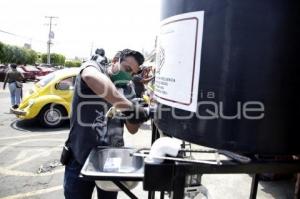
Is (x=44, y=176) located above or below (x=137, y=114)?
below

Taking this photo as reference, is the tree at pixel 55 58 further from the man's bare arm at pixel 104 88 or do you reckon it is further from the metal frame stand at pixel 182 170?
the metal frame stand at pixel 182 170

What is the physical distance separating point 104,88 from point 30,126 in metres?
7.36

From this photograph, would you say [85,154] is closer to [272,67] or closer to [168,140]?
[168,140]

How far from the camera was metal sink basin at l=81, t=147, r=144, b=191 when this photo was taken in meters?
1.34

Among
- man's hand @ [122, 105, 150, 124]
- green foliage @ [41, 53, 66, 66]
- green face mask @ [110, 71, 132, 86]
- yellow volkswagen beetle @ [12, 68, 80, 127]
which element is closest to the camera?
man's hand @ [122, 105, 150, 124]

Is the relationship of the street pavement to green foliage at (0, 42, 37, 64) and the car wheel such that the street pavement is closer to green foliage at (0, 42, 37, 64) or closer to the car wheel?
the car wheel

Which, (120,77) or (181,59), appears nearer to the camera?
(181,59)

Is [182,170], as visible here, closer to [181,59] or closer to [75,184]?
[181,59]

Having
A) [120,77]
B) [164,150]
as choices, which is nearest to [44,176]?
[120,77]

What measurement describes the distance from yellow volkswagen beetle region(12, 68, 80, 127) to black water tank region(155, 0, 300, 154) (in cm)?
785

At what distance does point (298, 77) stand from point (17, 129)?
8.17 metres

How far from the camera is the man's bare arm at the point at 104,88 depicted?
1.82 meters

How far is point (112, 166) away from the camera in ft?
5.56

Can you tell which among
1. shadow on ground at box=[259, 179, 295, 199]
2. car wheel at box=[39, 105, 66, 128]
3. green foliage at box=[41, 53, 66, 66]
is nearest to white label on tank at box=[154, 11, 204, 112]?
shadow on ground at box=[259, 179, 295, 199]
